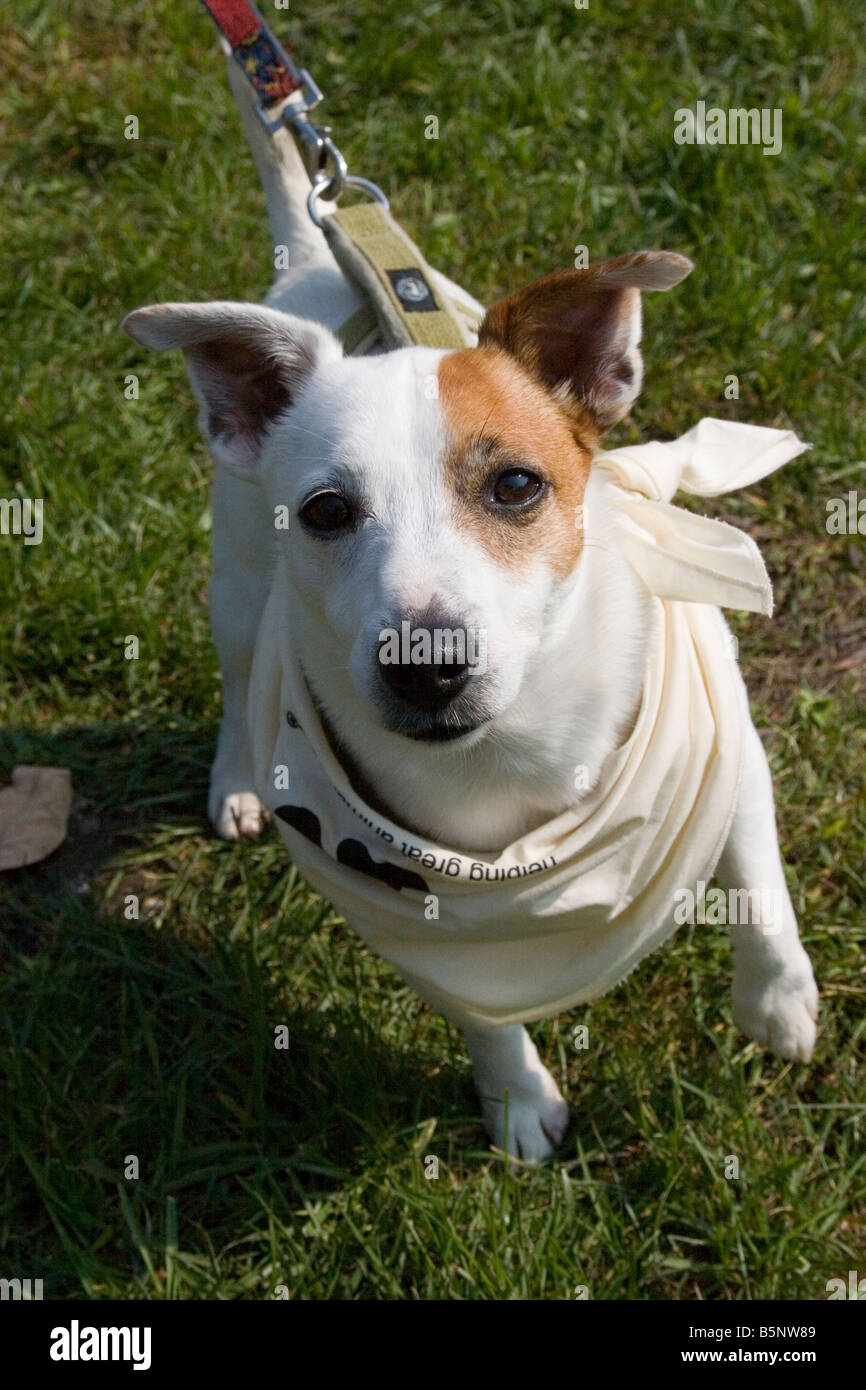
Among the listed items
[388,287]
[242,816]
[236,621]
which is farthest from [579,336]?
[242,816]

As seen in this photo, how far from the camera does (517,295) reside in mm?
2844

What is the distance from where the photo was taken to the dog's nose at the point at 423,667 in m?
2.44

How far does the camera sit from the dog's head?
8.30ft

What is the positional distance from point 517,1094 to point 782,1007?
2.21ft

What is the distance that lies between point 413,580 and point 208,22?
4330 mm

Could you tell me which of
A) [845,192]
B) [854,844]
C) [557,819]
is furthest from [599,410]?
[845,192]

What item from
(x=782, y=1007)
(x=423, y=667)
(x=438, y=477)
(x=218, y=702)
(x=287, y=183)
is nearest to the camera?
(x=423, y=667)

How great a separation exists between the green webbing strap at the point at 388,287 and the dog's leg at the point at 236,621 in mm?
501

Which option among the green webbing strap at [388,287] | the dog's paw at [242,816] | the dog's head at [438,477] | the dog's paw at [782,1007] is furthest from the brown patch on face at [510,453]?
the dog's paw at [242,816]

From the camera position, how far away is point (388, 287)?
10.5 feet

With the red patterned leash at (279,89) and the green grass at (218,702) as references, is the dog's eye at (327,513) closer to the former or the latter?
the red patterned leash at (279,89)

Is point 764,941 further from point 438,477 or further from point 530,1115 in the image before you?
point 438,477

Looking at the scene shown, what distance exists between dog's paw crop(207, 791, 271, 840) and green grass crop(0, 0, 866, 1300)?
0.21 ft

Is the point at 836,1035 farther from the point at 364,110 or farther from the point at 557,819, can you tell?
the point at 364,110
